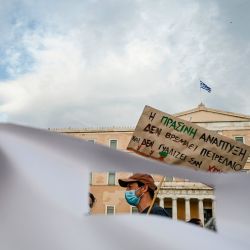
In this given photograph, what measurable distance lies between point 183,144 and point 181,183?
27.3 meters

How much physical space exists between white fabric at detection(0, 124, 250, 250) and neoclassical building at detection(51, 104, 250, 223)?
29.4 metres

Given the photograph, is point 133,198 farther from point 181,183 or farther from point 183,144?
point 181,183

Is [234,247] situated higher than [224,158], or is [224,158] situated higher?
[224,158]

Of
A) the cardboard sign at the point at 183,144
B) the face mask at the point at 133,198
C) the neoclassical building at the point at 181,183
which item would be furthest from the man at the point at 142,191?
the neoclassical building at the point at 181,183

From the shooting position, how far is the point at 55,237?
2.07ft

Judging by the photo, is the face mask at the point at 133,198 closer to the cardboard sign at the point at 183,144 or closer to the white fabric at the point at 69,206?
the cardboard sign at the point at 183,144

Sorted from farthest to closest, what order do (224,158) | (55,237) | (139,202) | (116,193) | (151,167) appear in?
(116,193) → (224,158) → (139,202) → (151,167) → (55,237)

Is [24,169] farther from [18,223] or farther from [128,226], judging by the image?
[128,226]

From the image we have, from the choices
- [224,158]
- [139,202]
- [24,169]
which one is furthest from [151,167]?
[224,158]

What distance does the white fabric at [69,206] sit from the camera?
0.64 meters

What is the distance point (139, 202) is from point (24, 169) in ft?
9.87

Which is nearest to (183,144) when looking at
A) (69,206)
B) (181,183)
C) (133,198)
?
(133,198)

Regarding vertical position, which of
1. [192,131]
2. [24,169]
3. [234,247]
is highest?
[192,131]

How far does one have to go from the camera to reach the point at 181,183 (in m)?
31.4
